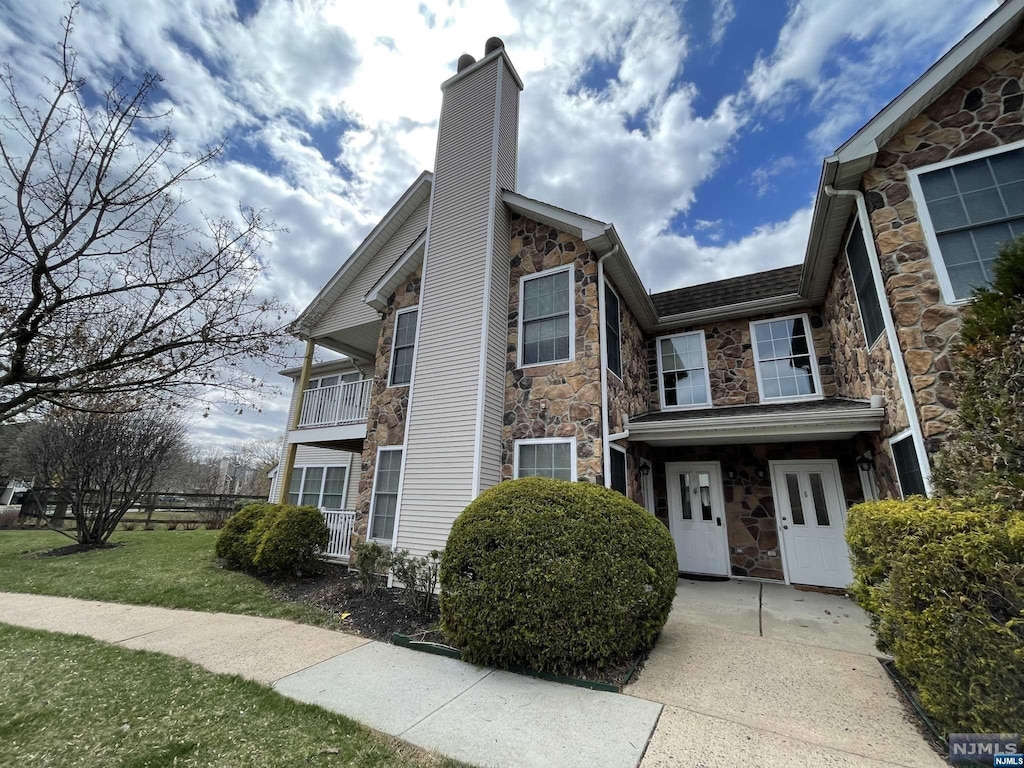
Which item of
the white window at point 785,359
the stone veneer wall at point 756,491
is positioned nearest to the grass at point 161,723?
the stone veneer wall at point 756,491

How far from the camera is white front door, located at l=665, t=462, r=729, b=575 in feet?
25.8

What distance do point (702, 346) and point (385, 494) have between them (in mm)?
7393

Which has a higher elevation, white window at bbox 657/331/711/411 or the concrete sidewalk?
white window at bbox 657/331/711/411

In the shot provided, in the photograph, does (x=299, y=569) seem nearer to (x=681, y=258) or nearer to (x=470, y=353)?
(x=470, y=353)

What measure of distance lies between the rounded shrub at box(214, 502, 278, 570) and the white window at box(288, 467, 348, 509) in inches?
130

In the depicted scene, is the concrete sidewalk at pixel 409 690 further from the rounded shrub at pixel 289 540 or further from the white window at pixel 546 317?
the white window at pixel 546 317

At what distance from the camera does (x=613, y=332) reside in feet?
25.3

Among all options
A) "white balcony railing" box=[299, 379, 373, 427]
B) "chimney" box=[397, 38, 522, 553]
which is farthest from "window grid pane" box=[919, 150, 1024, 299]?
"white balcony railing" box=[299, 379, 373, 427]

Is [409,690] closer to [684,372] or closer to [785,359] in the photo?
[684,372]

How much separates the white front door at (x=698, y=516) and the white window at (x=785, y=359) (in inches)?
78.3

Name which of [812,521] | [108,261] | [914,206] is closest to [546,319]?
[914,206]

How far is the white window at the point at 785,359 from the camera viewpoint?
792 cm

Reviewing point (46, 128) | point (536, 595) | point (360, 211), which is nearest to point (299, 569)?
point (536, 595)

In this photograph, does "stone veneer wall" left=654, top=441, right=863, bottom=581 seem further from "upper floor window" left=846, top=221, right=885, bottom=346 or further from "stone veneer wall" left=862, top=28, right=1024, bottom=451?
"stone veneer wall" left=862, top=28, right=1024, bottom=451
